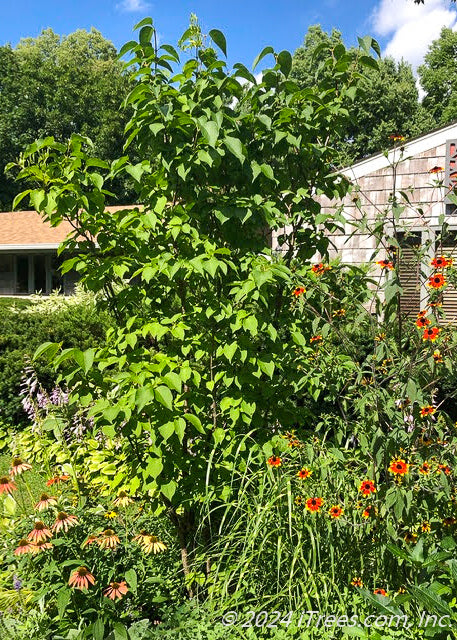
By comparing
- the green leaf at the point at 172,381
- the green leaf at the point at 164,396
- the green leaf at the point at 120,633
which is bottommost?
the green leaf at the point at 120,633

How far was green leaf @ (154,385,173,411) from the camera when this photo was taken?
90.7 inches

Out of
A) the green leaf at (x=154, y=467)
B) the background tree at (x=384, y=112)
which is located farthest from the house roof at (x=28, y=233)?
the green leaf at (x=154, y=467)

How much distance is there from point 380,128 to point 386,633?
89.8ft

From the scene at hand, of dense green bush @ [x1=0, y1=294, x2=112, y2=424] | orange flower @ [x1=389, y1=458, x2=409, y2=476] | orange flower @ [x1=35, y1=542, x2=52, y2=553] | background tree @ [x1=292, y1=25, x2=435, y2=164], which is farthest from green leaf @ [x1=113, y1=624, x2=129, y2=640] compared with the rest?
background tree @ [x1=292, y1=25, x2=435, y2=164]

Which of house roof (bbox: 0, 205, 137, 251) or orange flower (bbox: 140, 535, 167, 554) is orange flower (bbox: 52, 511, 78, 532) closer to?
orange flower (bbox: 140, 535, 167, 554)

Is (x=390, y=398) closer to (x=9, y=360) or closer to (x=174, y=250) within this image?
(x=174, y=250)

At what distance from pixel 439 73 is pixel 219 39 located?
30.2 m

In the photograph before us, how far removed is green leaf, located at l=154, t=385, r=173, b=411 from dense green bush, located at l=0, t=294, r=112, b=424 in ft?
12.5

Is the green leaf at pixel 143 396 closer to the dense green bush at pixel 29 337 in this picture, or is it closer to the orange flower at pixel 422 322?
the orange flower at pixel 422 322

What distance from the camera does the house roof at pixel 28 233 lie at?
18.7 metres

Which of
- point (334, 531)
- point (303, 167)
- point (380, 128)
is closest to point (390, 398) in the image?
point (334, 531)

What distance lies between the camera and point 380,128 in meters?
27.0

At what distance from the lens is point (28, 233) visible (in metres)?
19.6

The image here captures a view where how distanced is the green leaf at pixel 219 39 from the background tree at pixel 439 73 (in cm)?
2873
